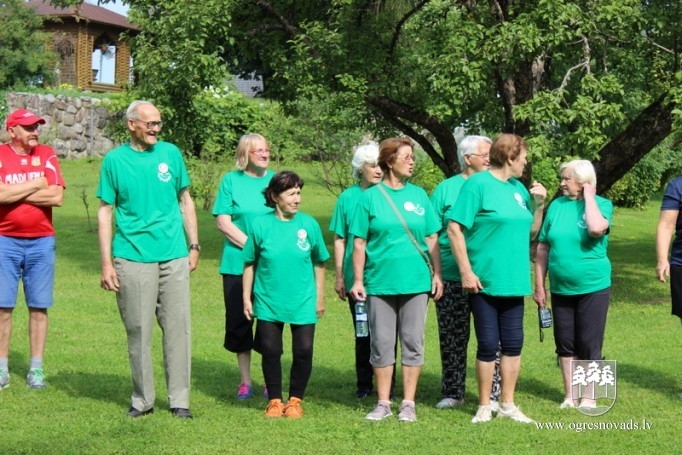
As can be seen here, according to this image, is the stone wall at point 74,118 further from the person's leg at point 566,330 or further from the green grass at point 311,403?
the person's leg at point 566,330

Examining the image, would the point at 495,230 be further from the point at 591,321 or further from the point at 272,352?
the point at 272,352

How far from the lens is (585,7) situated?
554 inches

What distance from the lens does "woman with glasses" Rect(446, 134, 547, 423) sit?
7043mm

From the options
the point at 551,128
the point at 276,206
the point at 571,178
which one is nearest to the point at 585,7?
the point at 551,128

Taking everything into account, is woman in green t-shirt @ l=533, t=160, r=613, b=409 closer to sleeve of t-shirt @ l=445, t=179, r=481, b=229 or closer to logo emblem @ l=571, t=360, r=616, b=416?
logo emblem @ l=571, t=360, r=616, b=416

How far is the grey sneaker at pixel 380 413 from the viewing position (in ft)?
23.7

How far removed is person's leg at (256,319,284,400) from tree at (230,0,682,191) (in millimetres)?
6443

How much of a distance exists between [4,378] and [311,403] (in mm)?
2249

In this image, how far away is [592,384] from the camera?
7.68m

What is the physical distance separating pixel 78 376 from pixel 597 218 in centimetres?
418

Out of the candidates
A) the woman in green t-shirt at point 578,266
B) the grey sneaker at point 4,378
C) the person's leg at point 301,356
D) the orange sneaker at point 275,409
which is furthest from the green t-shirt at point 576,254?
the grey sneaker at point 4,378

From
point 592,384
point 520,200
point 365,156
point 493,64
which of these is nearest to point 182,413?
point 365,156

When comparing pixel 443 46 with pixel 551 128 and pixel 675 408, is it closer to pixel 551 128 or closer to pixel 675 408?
pixel 551 128

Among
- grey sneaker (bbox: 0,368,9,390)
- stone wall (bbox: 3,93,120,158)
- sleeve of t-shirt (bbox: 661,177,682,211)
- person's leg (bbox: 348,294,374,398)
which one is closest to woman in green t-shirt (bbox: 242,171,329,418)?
person's leg (bbox: 348,294,374,398)
